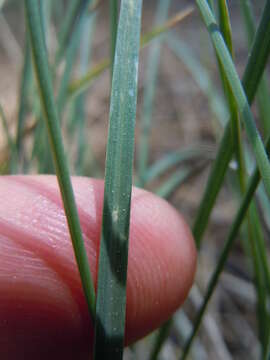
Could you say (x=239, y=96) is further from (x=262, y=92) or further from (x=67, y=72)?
(x=67, y=72)

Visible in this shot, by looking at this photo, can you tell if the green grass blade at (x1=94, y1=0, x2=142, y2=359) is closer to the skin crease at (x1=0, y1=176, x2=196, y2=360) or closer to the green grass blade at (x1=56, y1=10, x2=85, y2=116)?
the skin crease at (x1=0, y1=176, x2=196, y2=360)

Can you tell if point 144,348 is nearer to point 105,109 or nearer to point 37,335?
point 37,335

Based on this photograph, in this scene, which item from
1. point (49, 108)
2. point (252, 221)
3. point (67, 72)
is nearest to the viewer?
point (49, 108)

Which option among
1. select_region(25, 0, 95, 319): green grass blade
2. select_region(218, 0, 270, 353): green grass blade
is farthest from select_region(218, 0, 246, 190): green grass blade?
select_region(25, 0, 95, 319): green grass blade

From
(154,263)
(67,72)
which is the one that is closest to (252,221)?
(154,263)

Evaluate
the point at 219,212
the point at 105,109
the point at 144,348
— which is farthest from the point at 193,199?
the point at 105,109

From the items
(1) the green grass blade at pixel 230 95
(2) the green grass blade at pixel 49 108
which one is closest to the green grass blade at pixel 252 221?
(1) the green grass blade at pixel 230 95
